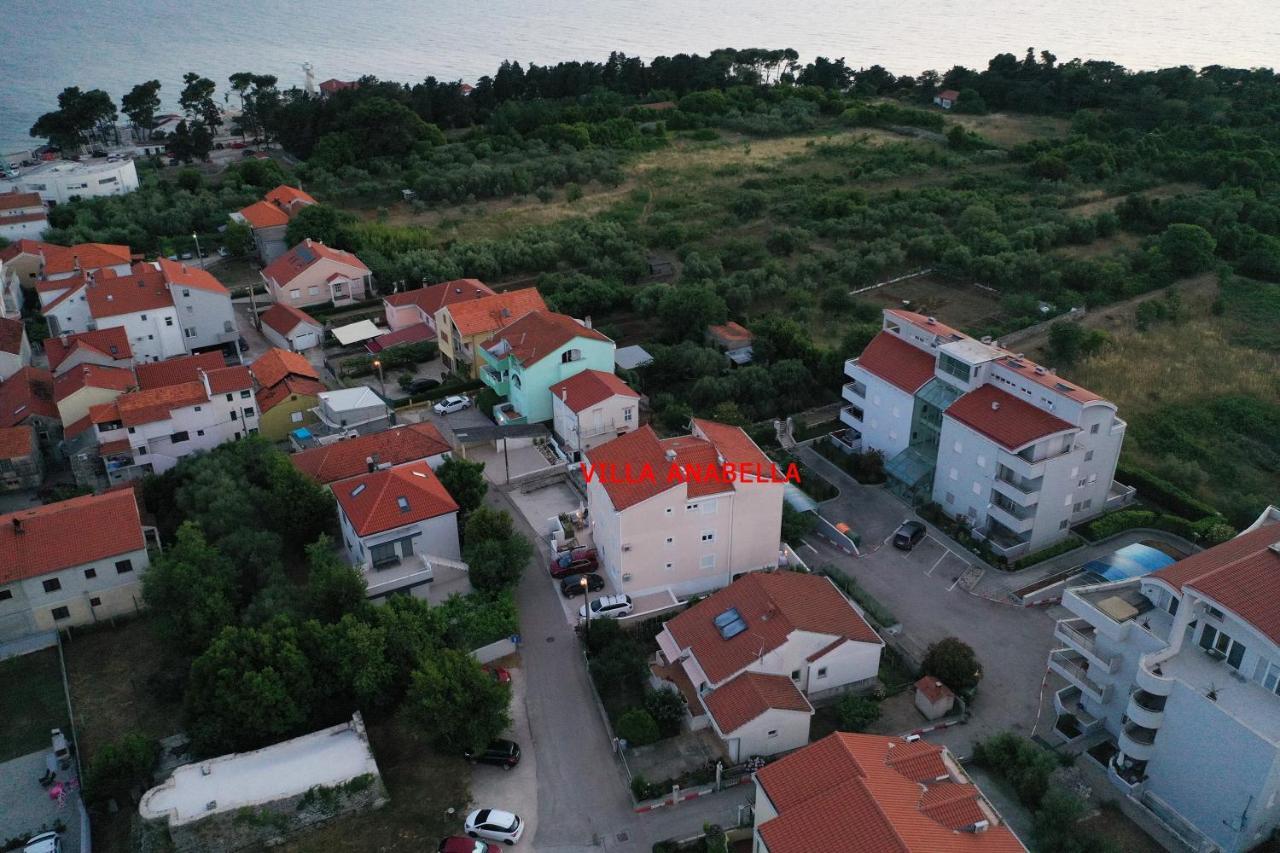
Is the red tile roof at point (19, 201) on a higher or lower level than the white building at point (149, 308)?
higher

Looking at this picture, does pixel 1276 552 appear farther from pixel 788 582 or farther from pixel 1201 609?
pixel 788 582

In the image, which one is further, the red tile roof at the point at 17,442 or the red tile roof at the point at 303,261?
the red tile roof at the point at 303,261

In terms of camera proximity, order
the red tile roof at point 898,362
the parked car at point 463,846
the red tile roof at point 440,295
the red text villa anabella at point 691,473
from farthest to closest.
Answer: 1. the red tile roof at point 440,295
2. the red tile roof at point 898,362
3. the red text villa anabella at point 691,473
4. the parked car at point 463,846

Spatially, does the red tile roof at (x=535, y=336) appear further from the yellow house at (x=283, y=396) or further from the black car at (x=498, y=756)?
the black car at (x=498, y=756)

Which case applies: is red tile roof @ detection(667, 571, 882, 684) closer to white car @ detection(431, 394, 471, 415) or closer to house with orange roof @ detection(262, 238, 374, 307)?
white car @ detection(431, 394, 471, 415)

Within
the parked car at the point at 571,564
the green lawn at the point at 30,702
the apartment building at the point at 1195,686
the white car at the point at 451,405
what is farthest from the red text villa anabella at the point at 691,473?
the green lawn at the point at 30,702

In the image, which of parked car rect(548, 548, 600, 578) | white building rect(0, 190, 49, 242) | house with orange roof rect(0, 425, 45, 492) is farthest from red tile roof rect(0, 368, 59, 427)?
white building rect(0, 190, 49, 242)

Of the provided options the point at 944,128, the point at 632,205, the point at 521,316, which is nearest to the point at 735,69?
the point at 944,128
